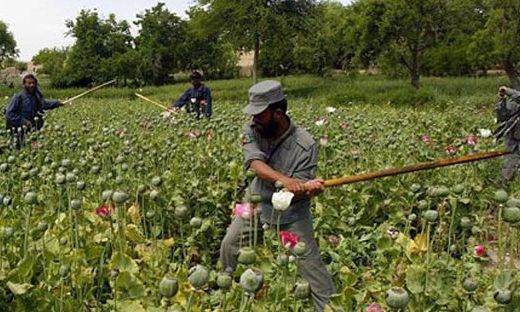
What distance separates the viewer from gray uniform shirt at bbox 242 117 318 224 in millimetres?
3314

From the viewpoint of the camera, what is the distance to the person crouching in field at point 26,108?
7.61 meters

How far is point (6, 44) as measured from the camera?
2805 inches

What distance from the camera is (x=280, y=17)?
30.0m

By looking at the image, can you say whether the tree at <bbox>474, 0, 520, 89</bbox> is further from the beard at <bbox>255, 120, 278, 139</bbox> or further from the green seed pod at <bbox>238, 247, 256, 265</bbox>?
the green seed pod at <bbox>238, 247, 256, 265</bbox>

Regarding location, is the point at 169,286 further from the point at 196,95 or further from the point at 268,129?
the point at 196,95

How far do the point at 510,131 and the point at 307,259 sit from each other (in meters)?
4.03

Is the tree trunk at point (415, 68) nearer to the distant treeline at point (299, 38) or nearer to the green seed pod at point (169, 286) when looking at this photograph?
the distant treeline at point (299, 38)

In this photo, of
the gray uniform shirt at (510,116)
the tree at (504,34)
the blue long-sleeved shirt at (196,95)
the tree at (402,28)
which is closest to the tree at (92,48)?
the tree at (402,28)

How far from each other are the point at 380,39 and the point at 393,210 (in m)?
26.2

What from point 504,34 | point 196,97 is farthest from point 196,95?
point 504,34

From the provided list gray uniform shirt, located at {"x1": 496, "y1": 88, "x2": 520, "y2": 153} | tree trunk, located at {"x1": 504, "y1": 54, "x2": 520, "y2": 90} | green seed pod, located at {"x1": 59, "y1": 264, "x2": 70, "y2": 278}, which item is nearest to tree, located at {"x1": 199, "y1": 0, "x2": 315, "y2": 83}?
tree trunk, located at {"x1": 504, "y1": 54, "x2": 520, "y2": 90}

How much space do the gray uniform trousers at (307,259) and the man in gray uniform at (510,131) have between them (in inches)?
147

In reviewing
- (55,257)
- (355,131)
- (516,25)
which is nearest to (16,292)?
(55,257)

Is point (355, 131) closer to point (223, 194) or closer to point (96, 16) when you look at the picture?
point (223, 194)
